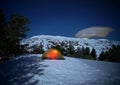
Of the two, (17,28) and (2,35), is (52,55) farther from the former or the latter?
(17,28)

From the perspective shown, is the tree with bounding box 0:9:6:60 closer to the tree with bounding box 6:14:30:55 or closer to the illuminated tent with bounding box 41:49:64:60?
the illuminated tent with bounding box 41:49:64:60

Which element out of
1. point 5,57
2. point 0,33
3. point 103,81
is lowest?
point 103,81

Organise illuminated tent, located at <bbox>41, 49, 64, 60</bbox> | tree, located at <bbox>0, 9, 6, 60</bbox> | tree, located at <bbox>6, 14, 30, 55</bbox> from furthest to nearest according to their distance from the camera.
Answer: tree, located at <bbox>6, 14, 30, 55</bbox>, illuminated tent, located at <bbox>41, 49, 64, 60</bbox>, tree, located at <bbox>0, 9, 6, 60</bbox>

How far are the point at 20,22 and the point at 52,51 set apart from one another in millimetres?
8723

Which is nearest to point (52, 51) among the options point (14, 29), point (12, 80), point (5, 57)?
point (5, 57)

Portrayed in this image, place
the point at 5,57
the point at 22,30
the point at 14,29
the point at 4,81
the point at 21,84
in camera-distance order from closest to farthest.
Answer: the point at 21,84
the point at 4,81
the point at 5,57
the point at 14,29
the point at 22,30

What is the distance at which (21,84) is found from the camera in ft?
23.9

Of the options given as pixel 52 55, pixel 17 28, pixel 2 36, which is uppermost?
pixel 17 28

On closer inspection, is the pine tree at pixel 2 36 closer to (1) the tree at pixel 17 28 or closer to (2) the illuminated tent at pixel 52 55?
(2) the illuminated tent at pixel 52 55

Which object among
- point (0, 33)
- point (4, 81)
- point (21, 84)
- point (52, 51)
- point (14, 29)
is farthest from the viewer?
point (14, 29)

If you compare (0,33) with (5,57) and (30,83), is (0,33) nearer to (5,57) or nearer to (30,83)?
(5,57)

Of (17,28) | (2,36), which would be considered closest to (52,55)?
(2,36)

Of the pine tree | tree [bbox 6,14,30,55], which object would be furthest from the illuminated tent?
tree [bbox 6,14,30,55]

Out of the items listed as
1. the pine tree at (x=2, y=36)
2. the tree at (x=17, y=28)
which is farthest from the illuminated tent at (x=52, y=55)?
the tree at (x=17, y=28)
